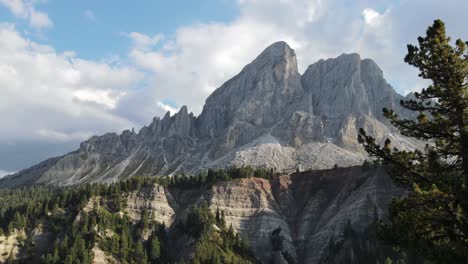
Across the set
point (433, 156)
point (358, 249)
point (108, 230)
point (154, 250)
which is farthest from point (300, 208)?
point (433, 156)

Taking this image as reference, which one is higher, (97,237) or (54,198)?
(54,198)

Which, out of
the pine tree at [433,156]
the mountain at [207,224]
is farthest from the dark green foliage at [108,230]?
the pine tree at [433,156]

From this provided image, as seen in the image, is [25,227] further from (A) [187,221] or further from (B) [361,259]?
(B) [361,259]

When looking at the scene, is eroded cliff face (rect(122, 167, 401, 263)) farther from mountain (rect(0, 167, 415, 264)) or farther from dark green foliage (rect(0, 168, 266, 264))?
dark green foliage (rect(0, 168, 266, 264))

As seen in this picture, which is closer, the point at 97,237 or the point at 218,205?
the point at 97,237

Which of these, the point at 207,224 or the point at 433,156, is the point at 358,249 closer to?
the point at 207,224

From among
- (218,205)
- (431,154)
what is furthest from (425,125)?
(218,205)

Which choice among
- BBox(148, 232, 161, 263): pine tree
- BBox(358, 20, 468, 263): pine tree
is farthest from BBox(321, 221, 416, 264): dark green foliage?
BBox(358, 20, 468, 263): pine tree

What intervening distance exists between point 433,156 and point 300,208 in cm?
17155

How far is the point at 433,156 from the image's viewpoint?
2666 cm

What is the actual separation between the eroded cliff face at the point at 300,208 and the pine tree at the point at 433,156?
473ft

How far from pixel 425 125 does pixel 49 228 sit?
521ft

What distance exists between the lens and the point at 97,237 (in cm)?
15838

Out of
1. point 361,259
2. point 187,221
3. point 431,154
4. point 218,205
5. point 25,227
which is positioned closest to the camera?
point 431,154
